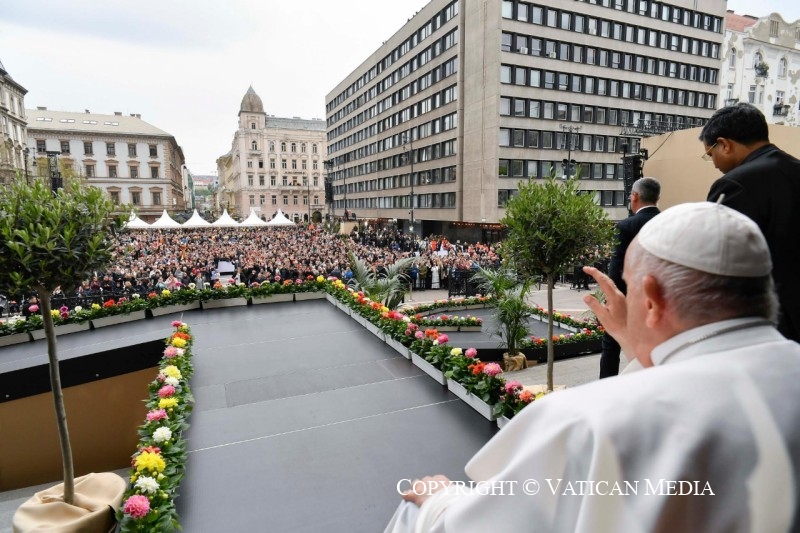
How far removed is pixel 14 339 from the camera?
9.82m

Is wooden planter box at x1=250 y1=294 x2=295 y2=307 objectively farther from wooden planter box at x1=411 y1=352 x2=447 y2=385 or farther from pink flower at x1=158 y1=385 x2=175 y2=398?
pink flower at x1=158 y1=385 x2=175 y2=398

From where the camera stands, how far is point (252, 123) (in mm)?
106812

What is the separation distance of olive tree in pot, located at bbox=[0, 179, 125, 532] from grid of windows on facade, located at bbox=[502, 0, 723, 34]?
41.8 meters

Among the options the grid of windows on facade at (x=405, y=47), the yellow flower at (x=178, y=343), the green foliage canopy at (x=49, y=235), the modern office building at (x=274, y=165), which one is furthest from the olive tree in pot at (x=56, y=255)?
the modern office building at (x=274, y=165)

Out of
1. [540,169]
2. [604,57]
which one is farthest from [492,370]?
[604,57]

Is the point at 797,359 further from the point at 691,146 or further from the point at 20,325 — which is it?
the point at 691,146

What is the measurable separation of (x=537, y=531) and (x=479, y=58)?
44.9m

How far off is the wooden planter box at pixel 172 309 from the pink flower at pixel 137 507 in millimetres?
8948

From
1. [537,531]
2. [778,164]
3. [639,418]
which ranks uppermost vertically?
[778,164]

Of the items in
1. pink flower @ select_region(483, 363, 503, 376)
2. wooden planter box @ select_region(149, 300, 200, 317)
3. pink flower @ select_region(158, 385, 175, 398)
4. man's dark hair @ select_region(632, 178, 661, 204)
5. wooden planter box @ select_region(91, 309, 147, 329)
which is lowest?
wooden planter box @ select_region(91, 309, 147, 329)

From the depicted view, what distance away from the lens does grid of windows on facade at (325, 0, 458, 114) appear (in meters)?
45.3

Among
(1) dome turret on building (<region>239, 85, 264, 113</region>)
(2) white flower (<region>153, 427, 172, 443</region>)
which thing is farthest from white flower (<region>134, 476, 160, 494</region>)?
(1) dome turret on building (<region>239, 85, 264, 113</region>)

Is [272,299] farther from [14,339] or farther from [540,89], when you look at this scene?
[540,89]

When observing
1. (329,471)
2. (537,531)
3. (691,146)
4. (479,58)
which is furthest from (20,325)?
(479,58)
